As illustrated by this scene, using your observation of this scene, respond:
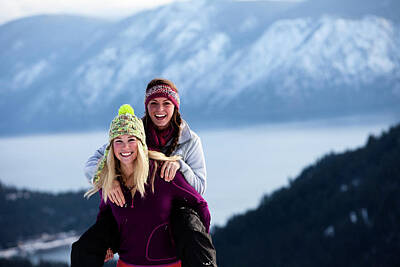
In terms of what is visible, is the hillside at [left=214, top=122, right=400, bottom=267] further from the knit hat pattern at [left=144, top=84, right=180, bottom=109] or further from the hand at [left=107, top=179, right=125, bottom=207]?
the hand at [left=107, top=179, right=125, bottom=207]

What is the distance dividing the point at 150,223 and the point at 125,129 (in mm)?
742

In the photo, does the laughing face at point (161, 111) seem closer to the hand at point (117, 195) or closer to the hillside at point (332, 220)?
the hand at point (117, 195)

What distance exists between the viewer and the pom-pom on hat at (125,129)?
4195 mm

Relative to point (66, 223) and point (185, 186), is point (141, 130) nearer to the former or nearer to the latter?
point (185, 186)

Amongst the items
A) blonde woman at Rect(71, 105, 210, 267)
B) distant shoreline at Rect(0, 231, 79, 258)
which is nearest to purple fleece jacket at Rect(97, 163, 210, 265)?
blonde woman at Rect(71, 105, 210, 267)

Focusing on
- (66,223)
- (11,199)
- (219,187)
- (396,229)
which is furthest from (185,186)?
(219,187)

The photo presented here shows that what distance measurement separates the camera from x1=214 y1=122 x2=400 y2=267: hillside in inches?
3487

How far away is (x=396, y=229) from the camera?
8656cm

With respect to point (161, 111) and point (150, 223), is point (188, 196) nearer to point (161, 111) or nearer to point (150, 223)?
point (150, 223)

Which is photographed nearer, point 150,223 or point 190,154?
point 150,223

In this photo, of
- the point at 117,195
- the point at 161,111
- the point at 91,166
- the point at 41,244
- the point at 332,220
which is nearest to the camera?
the point at 117,195

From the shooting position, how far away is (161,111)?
4586 millimetres

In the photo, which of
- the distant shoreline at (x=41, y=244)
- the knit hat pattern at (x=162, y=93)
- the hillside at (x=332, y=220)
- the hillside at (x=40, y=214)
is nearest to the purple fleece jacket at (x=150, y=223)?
the knit hat pattern at (x=162, y=93)

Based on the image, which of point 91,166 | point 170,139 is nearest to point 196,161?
point 170,139
